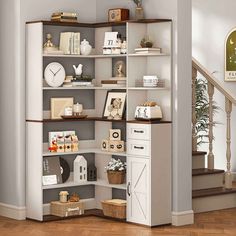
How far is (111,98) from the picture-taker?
302 inches

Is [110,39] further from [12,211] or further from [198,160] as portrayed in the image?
[12,211]

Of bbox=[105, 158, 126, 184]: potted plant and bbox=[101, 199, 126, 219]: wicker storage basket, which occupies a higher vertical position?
bbox=[105, 158, 126, 184]: potted plant

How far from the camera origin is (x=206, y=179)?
26.8 ft

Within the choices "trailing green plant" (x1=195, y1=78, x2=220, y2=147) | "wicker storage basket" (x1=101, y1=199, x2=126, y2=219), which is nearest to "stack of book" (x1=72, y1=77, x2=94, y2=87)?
"wicker storage basket" (x1=101, y1=199, x2=126, y2=219)

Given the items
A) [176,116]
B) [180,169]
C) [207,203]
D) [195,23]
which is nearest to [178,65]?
[176,116]

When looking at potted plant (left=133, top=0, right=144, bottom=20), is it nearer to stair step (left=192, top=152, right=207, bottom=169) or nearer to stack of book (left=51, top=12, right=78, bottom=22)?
stack of book (left=51, top=12, right=78, bottom=22)

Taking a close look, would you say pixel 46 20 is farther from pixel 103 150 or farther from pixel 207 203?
pixel 207 203

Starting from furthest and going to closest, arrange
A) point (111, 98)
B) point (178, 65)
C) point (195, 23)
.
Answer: point (195, 23) → point (111, 98) → point (178, 65)

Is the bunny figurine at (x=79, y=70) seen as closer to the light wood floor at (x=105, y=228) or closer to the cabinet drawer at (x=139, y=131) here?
the cabinet drawer at (x=139, y=131)

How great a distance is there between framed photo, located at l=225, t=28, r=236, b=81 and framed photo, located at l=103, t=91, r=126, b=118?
9.41 feet

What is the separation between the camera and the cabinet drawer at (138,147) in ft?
23.2

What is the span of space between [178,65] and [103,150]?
1.21 metres

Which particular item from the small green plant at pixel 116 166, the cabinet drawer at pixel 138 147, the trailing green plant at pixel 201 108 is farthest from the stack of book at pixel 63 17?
the trailing green plant at pixel 201 108

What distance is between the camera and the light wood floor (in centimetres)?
688
